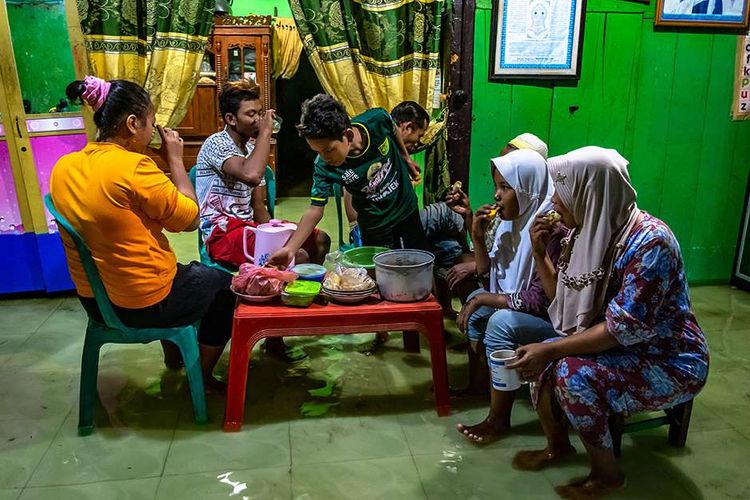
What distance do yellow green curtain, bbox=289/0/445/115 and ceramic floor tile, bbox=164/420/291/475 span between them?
1.90 m

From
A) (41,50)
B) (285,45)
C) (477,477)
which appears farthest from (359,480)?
(285,45)

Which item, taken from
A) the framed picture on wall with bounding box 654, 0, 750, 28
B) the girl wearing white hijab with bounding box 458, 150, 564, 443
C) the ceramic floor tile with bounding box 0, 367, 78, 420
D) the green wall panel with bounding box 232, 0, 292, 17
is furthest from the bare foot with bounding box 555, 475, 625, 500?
the green wall panel with bounding box 232, 0, 292, 17

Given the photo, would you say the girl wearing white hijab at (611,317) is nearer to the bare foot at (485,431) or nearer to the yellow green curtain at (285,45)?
the bare foot at (485,431)

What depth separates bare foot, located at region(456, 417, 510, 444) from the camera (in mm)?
2193

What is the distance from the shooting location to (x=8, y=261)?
11.9 ft

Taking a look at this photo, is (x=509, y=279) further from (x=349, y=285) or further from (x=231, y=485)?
(x=231, y=485)

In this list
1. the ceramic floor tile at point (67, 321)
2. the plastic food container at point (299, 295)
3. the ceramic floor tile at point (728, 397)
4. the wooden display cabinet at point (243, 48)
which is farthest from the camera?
the wooden display cabinet at point (243, 48)

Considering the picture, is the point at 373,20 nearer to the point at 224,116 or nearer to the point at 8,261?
the point at 224,116

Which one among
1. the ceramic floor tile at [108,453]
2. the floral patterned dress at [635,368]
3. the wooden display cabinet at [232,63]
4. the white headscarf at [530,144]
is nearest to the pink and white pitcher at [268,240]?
the ceramic floor tile at [108,453]

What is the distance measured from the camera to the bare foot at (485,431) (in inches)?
86.4

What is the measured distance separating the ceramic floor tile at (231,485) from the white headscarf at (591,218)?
3.57 ft

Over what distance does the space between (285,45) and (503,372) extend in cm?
588

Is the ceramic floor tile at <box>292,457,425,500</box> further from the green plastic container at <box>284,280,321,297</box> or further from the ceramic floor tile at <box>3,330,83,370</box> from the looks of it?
the ceramic floor tile at <box>3,330,83,370</box>

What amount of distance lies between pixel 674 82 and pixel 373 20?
190 centimetres
